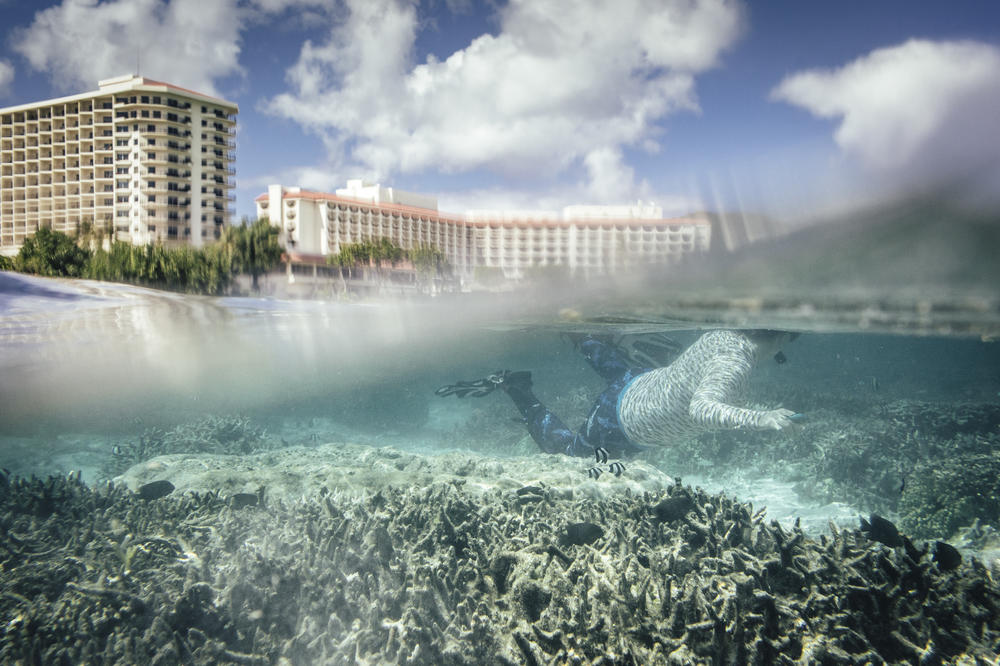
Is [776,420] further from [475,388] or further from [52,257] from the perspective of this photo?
[52,257]

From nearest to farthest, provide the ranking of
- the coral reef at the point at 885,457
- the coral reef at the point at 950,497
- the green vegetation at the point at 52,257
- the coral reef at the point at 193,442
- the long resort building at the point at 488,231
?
1. the long resort building at the point at 488,231
2. the coral reef at the point at 950,497
3. the coral reef at the point at 885,457
4. the green vegetation at the point at 52,257
5. the coral reef at the point at 193,442

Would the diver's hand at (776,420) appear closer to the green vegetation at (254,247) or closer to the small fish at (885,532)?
the small fish at (885,532)

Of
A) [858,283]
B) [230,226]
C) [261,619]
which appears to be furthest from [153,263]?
[858,283]

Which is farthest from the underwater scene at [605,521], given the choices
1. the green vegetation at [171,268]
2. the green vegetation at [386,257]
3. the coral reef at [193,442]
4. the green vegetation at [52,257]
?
the coral reef at [193,442]

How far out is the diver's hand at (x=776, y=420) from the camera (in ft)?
15.1

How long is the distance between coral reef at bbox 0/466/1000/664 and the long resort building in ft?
10.3

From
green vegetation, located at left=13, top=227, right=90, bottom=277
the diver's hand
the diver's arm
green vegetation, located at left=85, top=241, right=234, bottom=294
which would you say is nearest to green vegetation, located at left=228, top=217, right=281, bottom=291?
green vegetation, located at left=85, top=241, right=234, bottom=294

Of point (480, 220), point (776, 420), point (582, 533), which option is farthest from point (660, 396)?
point (480, 220)

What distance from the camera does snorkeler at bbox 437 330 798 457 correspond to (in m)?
5.59

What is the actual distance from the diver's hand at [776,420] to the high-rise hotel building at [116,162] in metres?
25.2

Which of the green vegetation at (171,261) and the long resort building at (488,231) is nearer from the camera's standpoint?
the long resort building at (488,231)

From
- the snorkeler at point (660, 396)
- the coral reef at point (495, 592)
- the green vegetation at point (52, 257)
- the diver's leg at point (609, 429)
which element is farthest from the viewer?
the green vegetation at point (52, 257)

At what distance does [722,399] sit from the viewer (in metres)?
5.80

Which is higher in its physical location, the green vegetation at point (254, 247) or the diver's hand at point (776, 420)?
the green vegetation at point (254, 247)
